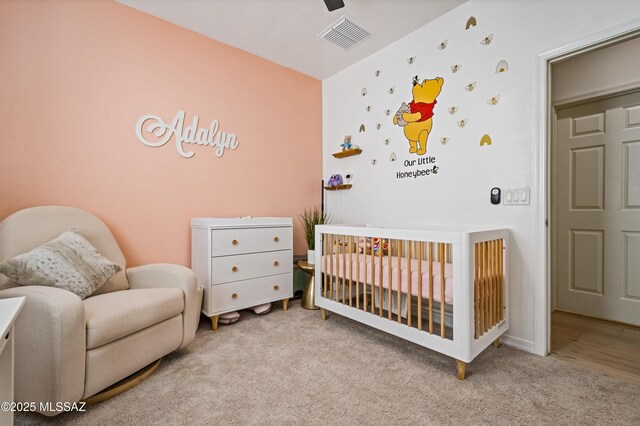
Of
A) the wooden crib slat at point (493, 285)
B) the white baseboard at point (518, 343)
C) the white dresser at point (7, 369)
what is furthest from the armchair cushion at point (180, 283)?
the white baseboard at point (518, 343)

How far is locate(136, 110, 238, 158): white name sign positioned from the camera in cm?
243

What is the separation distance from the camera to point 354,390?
1558 millimetres

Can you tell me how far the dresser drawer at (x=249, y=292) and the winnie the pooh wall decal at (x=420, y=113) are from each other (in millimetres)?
1708

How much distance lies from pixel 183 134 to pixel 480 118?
8.00 feet

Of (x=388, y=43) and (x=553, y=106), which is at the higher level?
(x=388, y=43)

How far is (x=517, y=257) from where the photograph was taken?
2.07 metres

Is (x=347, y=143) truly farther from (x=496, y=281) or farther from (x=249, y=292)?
(x=496, y=281)

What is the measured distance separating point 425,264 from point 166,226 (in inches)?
83.8

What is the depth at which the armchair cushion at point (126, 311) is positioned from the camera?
139 centimetres

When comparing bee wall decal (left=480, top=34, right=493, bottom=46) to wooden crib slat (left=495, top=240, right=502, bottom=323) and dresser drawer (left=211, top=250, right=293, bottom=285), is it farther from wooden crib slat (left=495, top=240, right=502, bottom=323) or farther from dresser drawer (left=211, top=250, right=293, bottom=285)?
dresser drawer (left=211, top=250, right=293, bottom=285)

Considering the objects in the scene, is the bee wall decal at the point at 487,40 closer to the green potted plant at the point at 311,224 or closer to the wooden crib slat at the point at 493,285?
the wooden crib slat at the point at 493,285

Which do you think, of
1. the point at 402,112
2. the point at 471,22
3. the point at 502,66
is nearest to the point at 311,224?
the point at 402,112

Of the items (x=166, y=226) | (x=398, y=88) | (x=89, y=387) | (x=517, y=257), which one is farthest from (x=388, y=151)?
(x=89, y=387)

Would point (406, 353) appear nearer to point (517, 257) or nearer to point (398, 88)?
point (517, 257)
